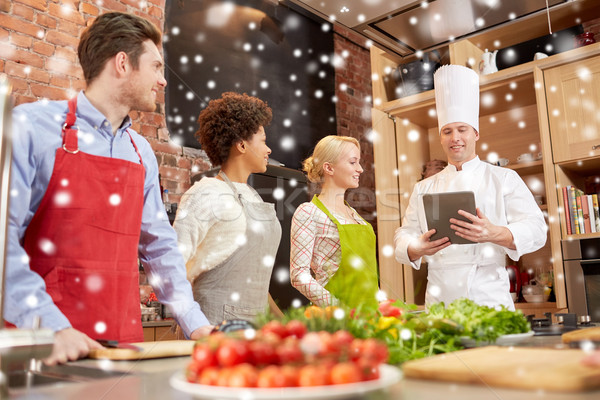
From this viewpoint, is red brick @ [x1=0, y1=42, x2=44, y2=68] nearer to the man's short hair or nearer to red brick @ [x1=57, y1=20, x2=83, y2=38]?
red brick @ [x1=57, y1=20, x2=83, y2=38]

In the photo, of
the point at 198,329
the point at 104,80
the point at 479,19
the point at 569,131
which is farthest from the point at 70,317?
the point at 569,131

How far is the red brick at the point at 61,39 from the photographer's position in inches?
94.9

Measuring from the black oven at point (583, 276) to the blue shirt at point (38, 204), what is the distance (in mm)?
1682

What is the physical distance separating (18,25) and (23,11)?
0.24 feet

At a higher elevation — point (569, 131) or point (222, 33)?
point (222, 33)

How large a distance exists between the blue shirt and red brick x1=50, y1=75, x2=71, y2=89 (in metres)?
1.46

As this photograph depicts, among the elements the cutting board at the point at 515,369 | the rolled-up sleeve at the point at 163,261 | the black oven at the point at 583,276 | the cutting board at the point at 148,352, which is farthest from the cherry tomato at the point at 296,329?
the black oven at the point at 583,276

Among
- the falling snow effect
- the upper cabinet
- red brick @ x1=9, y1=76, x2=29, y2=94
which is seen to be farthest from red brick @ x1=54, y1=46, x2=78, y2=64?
the upper cabinet

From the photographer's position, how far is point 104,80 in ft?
3.74

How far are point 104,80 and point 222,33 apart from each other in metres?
1.98

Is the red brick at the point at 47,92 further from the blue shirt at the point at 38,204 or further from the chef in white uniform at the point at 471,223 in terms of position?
the chef in white uniform at the point at 471,223

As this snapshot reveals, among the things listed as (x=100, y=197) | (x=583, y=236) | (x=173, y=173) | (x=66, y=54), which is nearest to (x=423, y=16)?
(x=100, y=197)

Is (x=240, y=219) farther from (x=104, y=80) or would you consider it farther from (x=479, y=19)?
(x=479, y=19)

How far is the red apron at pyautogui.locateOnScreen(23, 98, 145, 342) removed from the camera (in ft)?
3.25
